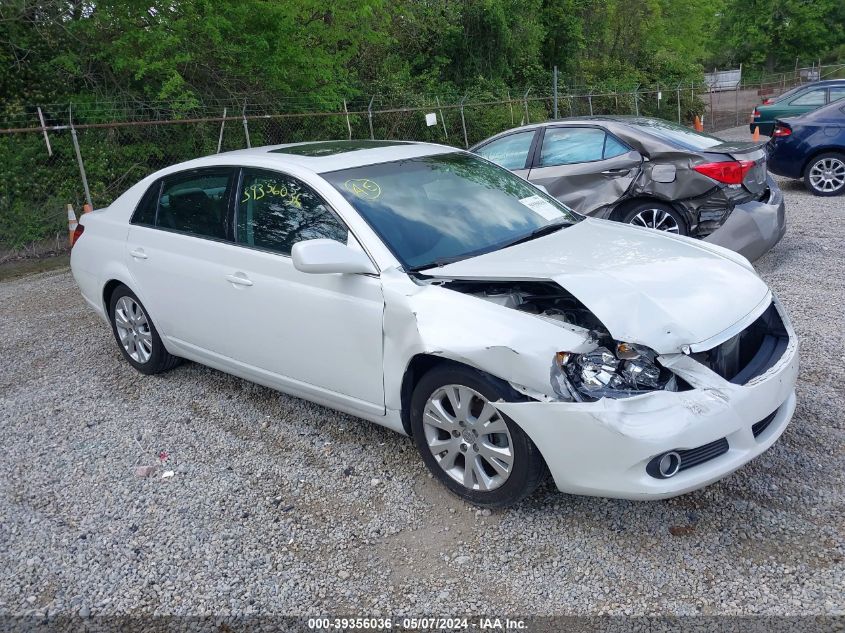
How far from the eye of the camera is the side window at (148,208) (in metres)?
5.20

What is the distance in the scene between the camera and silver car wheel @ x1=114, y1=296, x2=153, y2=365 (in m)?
5.39

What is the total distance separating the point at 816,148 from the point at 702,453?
9.62 metres

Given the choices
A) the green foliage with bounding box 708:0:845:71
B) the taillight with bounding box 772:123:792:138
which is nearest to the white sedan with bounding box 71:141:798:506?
the taillight with bounding box 772:123:792:138

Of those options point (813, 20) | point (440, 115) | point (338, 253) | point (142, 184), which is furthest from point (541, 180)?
point (813, 20)

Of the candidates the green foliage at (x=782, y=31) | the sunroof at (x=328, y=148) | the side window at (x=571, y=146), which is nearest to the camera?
the sunroof at (x=328, y=148)

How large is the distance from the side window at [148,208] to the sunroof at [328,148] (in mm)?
968

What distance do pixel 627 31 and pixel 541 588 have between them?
117ft

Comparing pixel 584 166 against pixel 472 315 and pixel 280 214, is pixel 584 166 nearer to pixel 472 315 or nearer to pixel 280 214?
pixel 280 214

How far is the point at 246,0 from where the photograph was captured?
13.5 metres

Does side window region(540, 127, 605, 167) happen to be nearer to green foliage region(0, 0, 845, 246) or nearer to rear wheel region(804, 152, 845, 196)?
rear wheel region(804, 152, 845, 196)

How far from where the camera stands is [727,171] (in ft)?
23.0

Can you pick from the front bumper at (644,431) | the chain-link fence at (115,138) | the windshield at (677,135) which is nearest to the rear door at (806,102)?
the chain-link fence at (115,138)

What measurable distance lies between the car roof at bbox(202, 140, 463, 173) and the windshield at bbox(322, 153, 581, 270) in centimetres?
8

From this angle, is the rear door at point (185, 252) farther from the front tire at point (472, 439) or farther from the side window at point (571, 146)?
the side window at point (571, 146)
